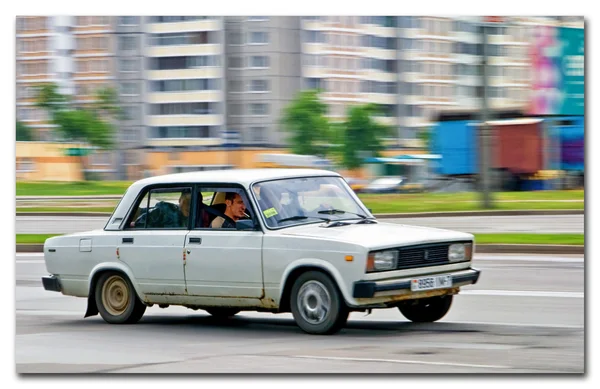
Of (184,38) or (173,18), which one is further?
(184,38)

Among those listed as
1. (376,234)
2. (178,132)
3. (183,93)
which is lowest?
(376,234)

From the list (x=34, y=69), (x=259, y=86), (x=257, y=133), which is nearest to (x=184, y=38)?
(x=34, y=69)

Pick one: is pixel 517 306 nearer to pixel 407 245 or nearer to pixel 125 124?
pixel 407 245

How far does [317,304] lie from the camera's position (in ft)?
32.3

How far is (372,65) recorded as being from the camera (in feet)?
57.1

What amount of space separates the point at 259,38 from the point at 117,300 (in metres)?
3.94

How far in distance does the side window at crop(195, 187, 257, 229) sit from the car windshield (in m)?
0.18

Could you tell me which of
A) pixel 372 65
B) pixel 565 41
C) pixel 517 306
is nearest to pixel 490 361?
pixel 517 306

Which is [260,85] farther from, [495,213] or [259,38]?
[495,213]

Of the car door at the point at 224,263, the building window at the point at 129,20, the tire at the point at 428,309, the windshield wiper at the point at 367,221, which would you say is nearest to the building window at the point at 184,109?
the building window at the point at 129,20

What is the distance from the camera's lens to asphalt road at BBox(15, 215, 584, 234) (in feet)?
54.9

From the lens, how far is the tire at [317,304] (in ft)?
31.8

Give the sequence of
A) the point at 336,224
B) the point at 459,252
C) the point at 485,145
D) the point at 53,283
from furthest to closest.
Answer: the point at 485,145 < the point at 53,283 < the point at 336,224 < the point at 459,252

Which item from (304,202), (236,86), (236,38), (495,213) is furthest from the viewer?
(495,213)
